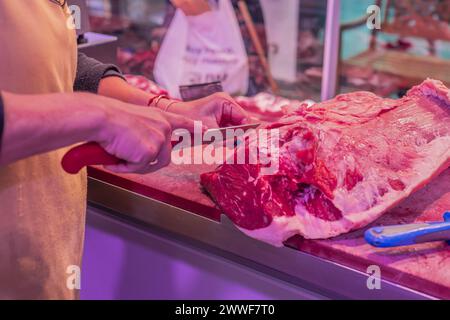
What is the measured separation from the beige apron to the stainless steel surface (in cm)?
24

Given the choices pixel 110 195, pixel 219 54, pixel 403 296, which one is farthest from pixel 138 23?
pixel 403 296

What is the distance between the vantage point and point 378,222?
154cm

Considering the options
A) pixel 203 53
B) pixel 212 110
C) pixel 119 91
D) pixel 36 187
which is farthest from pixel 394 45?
pixel 36 187

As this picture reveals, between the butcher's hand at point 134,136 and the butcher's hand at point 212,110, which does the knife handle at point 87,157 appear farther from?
the butcher's hand at point 212,110

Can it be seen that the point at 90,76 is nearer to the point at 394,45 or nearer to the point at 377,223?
the point at 377,223

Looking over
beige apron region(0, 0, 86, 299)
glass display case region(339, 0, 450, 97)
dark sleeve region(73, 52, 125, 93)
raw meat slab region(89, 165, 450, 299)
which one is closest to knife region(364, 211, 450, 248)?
raw meat slab region(89, 165, 450, 299)

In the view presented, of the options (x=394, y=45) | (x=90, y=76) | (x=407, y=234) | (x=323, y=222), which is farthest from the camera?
(x=394, y=45)

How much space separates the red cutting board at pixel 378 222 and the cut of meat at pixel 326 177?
0.04 m

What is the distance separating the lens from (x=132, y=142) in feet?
3.81

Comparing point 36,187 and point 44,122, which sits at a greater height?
point 44,122

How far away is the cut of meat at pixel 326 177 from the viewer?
4.83ft

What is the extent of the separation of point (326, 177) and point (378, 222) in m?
0.19

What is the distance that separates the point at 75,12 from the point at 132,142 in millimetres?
1174
